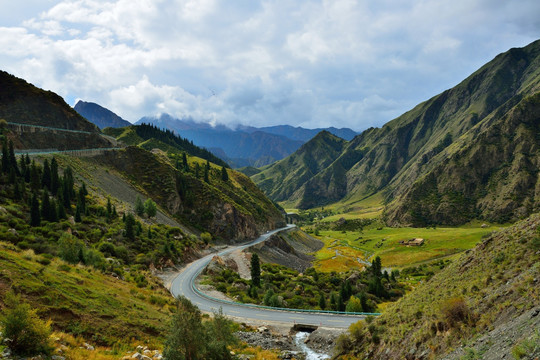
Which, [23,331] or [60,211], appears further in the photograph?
[60,211]

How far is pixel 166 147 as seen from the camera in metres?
187

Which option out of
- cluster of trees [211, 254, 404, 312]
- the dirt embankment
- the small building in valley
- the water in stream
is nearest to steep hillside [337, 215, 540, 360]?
the water in stream

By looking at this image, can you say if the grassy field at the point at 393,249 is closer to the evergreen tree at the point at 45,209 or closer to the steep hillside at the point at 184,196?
the steep hillside at the point at 184,196

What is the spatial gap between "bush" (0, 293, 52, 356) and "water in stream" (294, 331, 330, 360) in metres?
23.5

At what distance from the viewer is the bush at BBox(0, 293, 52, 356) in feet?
45.1

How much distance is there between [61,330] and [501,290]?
27308 mm

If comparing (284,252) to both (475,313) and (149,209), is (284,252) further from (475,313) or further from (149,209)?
(475,313)

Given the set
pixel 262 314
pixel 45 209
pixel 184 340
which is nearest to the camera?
pixel 184 340

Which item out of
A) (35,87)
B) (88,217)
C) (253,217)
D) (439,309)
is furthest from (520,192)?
(35,87)

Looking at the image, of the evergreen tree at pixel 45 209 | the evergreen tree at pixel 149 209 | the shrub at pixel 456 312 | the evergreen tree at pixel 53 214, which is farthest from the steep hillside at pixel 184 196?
the shrub at pixel 456 312

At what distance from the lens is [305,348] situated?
3209 cm

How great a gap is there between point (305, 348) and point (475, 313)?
63.0 ft

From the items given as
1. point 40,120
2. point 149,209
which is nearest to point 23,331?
point 149,209

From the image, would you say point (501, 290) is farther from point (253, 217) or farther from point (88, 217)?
point (253, 217)
